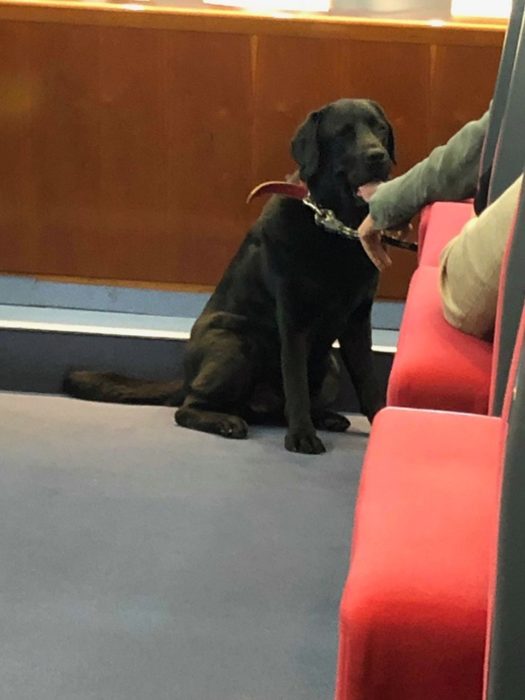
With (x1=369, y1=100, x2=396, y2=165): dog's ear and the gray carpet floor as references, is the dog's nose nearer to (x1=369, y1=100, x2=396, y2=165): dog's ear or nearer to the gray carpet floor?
(x1=369, y1=100, x2=396, y2=165): dog's ear

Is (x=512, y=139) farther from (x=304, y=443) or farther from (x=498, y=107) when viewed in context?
(x=304, y=443)

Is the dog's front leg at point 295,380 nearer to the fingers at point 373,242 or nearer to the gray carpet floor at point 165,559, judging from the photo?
the gray carpet floor at point 165,559

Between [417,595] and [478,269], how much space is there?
Answer: 1.94 feet

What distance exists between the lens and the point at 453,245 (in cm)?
141

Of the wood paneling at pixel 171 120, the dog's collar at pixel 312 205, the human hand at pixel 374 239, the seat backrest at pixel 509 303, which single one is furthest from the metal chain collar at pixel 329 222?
the seat backrest at pixel 509 303

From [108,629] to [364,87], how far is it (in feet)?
5.96

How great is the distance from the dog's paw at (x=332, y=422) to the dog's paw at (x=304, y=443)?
0.59 ft

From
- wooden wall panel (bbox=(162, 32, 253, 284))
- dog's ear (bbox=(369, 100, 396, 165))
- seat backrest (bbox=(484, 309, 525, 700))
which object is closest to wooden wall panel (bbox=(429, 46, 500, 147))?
dog's ear (bbox=(369, 100, 396, 165))

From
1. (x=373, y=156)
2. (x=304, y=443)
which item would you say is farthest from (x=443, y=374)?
(x=373, y=156)

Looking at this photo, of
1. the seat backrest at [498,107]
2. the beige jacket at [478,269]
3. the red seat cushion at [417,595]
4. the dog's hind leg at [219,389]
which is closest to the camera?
A: the red seat cushion at [417,595]

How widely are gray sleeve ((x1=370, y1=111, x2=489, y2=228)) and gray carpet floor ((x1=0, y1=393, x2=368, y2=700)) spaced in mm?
526

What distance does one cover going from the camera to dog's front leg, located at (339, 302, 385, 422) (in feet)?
8.39

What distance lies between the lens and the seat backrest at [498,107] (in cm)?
170

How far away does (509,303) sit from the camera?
105 cm
